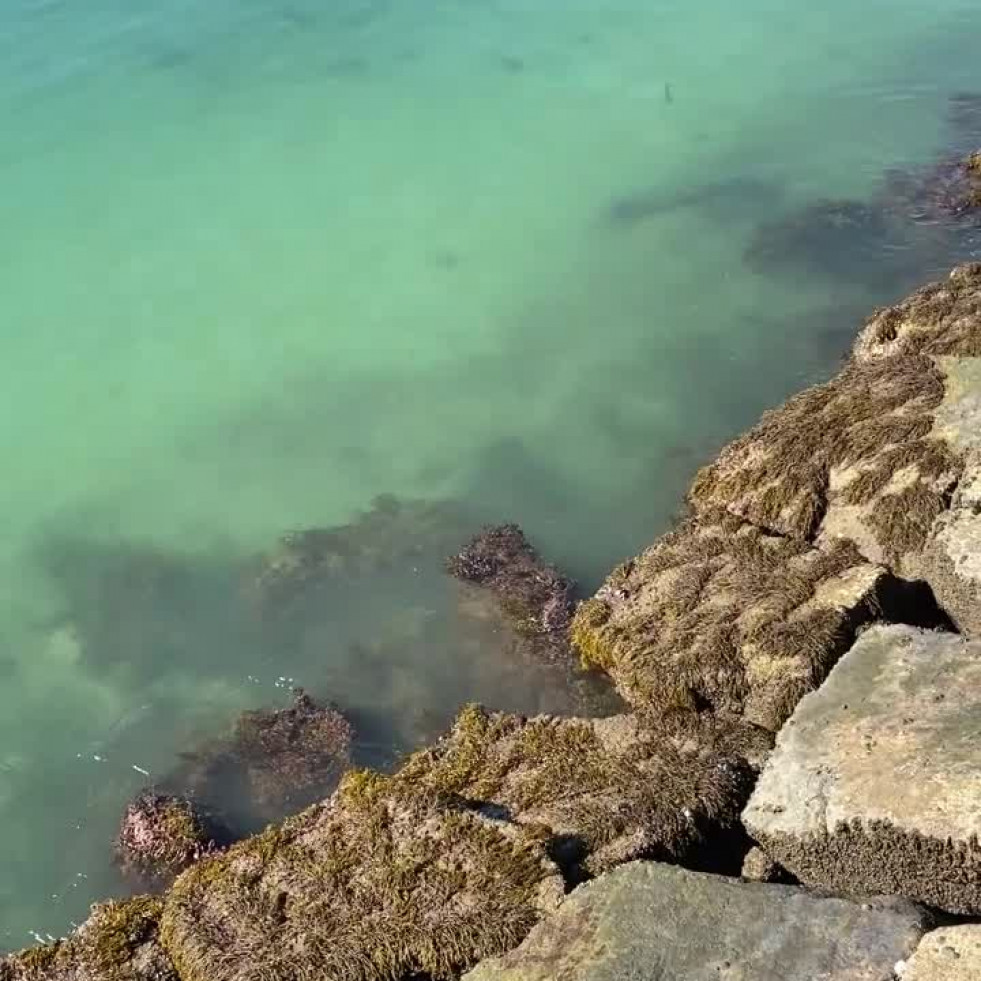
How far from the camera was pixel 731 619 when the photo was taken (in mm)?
7395

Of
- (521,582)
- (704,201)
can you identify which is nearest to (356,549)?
(521,582)

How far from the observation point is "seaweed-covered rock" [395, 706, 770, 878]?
19.5ft

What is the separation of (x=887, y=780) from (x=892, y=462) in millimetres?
3497

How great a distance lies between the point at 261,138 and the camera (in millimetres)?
17750

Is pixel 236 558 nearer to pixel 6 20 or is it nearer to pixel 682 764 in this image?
pixel 682 764

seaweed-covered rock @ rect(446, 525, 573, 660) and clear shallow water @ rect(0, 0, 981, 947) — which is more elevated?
clear shallow water @ rect(0, 0, 981, 947)

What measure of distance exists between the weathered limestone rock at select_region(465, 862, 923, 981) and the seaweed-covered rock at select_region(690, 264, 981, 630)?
7.88 feet

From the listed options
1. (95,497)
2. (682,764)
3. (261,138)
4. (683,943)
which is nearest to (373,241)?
(261,138)

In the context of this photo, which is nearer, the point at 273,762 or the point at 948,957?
the point at 948,957

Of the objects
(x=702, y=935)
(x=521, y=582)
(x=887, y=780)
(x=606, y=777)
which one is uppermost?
(x=887, y=780)

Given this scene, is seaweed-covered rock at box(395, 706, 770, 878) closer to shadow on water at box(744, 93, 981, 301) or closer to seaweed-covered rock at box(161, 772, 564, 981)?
seaweed-covered rock at box(161, 772, 564, 981)

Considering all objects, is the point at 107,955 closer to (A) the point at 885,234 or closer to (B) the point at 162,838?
(B) the point at 162,838

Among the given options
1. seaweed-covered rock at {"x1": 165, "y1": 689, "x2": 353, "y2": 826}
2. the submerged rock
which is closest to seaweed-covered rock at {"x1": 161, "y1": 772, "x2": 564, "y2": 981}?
seaweed-covered rock at {"x1": 165, "y1": 689, "x2": 353, "y2": 826}

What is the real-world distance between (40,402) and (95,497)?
83.8 inches
